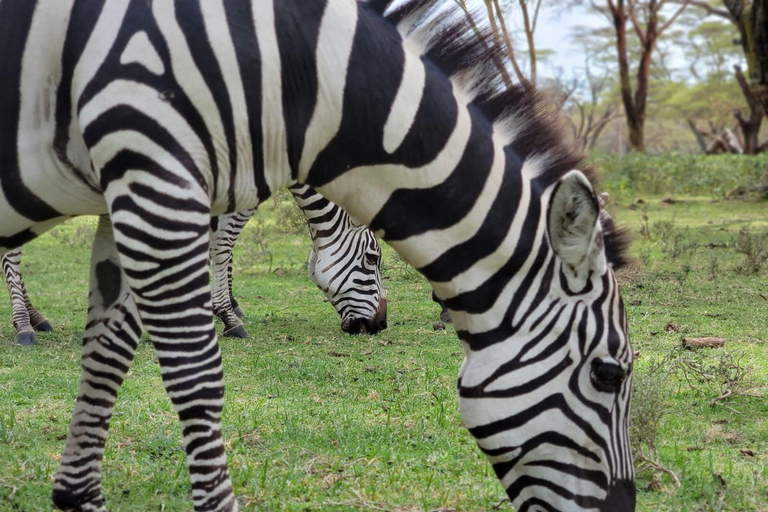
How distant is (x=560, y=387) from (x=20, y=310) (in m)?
5.22

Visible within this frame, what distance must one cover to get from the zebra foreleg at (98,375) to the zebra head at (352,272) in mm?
3475

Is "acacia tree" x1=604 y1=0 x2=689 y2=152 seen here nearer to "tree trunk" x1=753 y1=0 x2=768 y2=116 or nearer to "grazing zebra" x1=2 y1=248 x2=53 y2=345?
"tree trunk" x1=753 y1=0 x2=768 y2=116

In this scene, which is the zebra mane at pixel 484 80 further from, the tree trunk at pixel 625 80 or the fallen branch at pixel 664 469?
the tree trunk at pixel 625 80

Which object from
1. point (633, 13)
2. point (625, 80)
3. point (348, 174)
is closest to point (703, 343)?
Answer: point (348, 174)

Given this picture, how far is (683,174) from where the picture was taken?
2258 cm

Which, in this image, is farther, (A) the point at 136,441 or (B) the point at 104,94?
(A) the point at 136,441

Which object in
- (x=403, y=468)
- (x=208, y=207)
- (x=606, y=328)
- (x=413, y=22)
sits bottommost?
(x=403, y=468)

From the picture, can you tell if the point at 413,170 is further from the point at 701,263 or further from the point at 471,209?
the point at 701,263

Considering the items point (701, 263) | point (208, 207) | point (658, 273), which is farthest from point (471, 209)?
point (701, 263)

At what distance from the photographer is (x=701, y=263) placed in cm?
1014

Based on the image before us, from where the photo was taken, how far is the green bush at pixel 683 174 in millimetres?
21622

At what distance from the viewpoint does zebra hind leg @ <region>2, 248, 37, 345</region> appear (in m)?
6.48

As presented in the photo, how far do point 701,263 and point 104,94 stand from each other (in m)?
8.90

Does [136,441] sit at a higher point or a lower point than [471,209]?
lower
